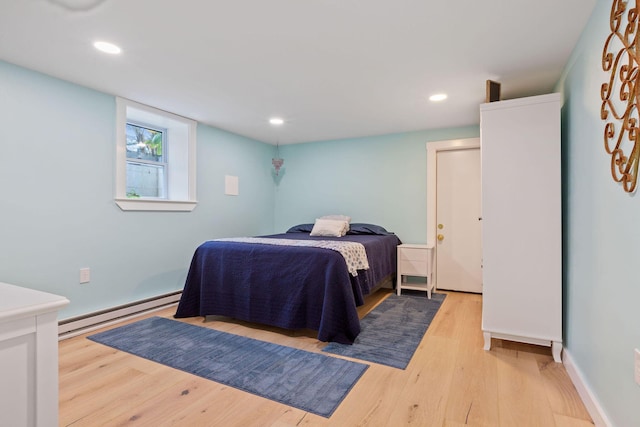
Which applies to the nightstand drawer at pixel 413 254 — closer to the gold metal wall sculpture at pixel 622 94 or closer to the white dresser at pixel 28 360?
the gold metal wall sculpture at pixel 622 94

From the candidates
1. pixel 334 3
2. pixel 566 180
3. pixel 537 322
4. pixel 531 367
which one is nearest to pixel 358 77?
pixel 334 3

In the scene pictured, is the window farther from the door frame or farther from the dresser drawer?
the door frame

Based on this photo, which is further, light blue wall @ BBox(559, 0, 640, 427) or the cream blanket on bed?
the cream blanket on bed

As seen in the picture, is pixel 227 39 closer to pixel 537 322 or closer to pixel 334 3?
pixel 334 3

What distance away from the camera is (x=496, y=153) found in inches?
92.4

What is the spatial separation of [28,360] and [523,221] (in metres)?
2.63

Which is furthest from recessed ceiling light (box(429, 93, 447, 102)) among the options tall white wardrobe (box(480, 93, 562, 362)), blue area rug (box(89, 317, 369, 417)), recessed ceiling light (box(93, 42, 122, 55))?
recessed ceiling light (box(93, 42, 122, 55))

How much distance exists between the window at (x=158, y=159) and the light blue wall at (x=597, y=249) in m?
3.54

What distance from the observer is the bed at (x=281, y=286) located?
2.53m

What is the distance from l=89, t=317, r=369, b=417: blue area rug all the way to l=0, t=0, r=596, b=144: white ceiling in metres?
2.07

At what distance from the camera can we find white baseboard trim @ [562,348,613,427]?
150 centimetres

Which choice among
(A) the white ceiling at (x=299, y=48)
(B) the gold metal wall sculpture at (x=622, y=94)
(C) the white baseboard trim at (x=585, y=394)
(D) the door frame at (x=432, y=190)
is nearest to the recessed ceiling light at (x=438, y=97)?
(A) the white ceiling at (x=299, y=48)

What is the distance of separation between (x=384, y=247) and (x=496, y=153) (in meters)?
1.70

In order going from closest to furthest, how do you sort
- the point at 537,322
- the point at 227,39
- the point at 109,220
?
the point at 227,39 → the point at 537,322 → the point at 109,220
